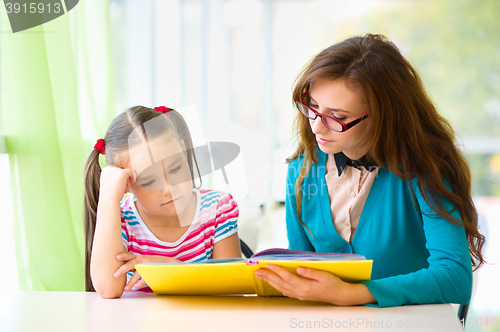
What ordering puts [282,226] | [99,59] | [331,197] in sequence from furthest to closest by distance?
[282,226] → [99,59] → [331,197]

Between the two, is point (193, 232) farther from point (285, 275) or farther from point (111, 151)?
→ point (285, 275)

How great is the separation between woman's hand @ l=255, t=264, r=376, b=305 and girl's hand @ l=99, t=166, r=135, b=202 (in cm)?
44

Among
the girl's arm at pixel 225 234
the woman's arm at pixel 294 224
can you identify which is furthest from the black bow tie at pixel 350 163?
the girl's arm at pixel 225 234

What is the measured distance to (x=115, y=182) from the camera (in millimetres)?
948

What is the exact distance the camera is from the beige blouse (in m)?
1.01

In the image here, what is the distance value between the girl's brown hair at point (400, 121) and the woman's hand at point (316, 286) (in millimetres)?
282

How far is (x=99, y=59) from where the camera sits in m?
1.68

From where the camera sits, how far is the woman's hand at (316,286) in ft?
2.18

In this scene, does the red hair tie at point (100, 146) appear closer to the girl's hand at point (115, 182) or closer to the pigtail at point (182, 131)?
the girl's hand at point (115, 182)

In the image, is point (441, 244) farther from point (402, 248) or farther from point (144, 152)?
point (144, 152)

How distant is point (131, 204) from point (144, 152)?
198 mm

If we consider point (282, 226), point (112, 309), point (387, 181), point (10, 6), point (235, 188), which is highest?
point (10, 6)

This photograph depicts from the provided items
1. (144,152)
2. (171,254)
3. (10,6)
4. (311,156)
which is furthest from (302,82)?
(10,6)

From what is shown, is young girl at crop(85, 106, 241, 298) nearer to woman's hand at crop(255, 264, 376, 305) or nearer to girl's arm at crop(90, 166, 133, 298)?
girl's arm at crop(90, 166, 133, 298)
